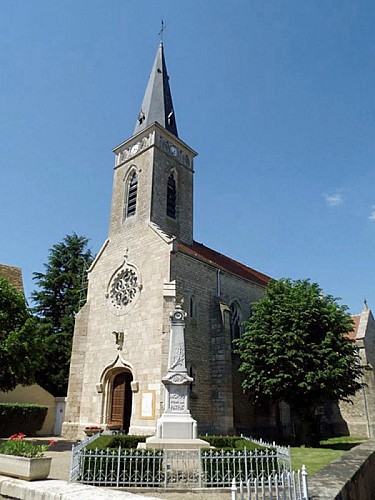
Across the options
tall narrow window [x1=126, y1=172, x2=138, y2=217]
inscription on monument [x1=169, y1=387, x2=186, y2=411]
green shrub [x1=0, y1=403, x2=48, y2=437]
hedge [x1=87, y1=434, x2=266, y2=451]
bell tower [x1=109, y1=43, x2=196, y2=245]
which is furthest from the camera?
tall narrow window [x1=126, y1=172, x2=138, y2=217]

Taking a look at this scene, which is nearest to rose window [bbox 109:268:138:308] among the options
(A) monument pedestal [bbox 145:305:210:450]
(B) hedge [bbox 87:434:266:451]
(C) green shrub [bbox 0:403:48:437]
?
(C) green shrub [bbox 0:403:48:437]

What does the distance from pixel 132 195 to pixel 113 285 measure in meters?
5.81

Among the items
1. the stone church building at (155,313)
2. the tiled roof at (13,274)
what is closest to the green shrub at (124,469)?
the stone church building at (155,313)

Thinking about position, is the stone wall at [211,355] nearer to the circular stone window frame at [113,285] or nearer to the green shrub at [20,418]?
the circular stone window frame at [113,285]

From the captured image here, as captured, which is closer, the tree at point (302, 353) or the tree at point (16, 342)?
the tree at point (16, 342)

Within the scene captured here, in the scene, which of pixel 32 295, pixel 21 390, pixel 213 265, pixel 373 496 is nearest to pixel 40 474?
pixel 373 496

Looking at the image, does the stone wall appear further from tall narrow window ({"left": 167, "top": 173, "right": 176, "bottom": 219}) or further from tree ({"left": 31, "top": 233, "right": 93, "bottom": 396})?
tree ({"left": 31, "top": 233, "right": 93, "bottom": 396})

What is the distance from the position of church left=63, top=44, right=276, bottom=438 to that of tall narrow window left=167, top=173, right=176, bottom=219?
67mm

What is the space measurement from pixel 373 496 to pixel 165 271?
1212cm

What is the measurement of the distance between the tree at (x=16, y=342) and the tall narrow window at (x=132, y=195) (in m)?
8.59

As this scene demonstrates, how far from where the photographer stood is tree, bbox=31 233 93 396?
2948cm

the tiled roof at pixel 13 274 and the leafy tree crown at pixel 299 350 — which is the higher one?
the tiled roof at pixel 13 274

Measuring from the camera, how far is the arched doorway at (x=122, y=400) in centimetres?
1978

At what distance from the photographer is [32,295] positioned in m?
33.3
